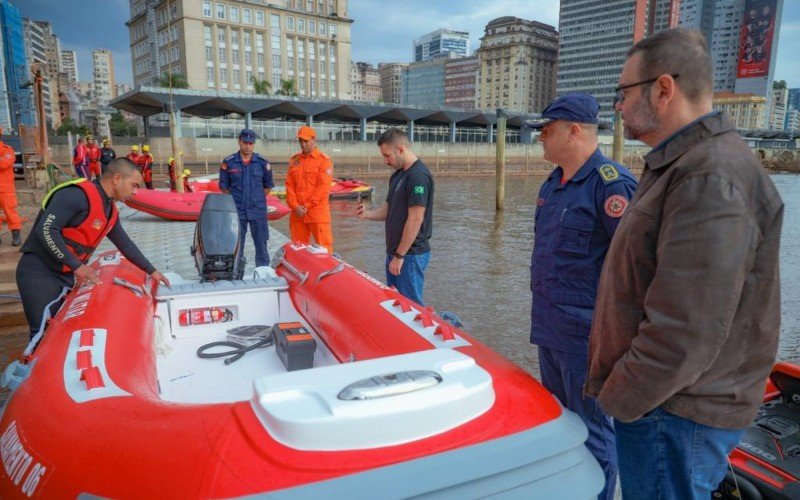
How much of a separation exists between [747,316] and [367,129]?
35.4 meters

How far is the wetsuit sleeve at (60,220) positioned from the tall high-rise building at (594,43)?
78083 millimetres

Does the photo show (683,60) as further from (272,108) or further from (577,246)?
(272,108)

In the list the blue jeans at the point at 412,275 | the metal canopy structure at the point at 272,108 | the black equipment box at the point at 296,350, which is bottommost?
the black equipment box at the point at 296,350

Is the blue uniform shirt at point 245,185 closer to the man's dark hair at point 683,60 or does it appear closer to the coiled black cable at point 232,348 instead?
the coiled black cable at point 232,348

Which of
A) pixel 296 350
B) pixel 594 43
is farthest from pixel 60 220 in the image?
pixel 594 43

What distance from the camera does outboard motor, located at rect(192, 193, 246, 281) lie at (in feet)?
10.5

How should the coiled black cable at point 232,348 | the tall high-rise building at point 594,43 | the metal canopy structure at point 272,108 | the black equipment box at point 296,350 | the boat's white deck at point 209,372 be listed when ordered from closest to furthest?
the boat's white deck at point 209,372 < the black equipment box at point 296,350 < the coiled black cable at point 232,348 < the metal canopy structure at point 272,108 < the tall high-rise building at point 594,43

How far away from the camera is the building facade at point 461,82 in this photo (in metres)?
98.3

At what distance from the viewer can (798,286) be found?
596 cm

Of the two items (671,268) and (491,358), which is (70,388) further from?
(671,268)

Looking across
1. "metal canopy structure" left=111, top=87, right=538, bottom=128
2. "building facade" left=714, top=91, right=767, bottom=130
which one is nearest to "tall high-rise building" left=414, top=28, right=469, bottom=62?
"building facade" left=714, top=91, right=767, bottom=130

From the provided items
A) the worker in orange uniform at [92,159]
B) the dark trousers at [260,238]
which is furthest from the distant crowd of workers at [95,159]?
the dark trousers at [260,238]

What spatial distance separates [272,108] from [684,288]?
30489mm

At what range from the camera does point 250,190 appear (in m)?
4.75
